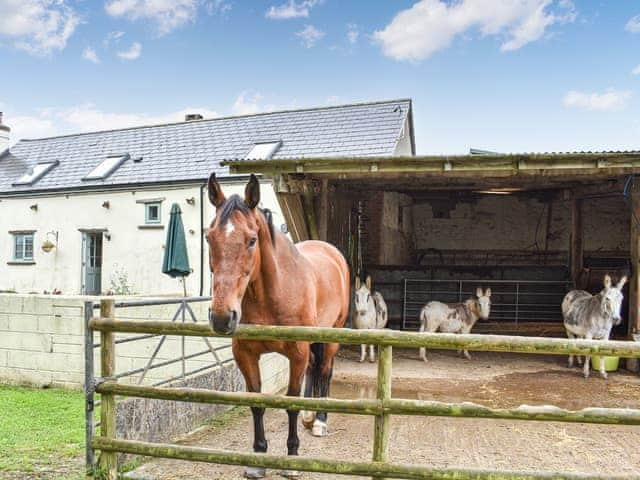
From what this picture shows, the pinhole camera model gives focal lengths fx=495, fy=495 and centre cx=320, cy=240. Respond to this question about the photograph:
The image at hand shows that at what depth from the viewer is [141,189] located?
1528 centimetres

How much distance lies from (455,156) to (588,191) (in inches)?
169

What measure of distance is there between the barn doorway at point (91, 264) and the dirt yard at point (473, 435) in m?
11.9

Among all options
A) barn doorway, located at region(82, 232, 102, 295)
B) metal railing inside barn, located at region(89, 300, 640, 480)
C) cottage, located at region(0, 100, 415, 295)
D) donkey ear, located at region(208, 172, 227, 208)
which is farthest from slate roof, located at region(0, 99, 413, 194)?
metal railing inside barn, located at region(89, 300, 640, 480)

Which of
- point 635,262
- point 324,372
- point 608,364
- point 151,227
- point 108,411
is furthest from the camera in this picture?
point 151,227

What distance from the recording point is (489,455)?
377 cm

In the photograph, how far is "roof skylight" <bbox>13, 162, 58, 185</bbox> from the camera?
17828 mm

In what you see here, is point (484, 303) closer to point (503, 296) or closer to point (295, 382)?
point (503, 296)

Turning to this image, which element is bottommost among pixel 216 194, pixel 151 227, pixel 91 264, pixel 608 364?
pixel 608 364

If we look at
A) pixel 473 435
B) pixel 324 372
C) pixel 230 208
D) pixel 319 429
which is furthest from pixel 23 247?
pixel 230 208

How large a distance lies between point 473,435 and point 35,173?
61.9 feet

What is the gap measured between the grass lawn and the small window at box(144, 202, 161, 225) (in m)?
8.89

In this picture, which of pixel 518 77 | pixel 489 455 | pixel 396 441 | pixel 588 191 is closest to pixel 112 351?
pixel 396 441

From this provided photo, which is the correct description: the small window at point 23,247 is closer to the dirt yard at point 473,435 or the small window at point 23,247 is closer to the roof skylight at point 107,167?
the roof skylight at point 107,167

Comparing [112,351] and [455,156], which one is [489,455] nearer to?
[112,351]
